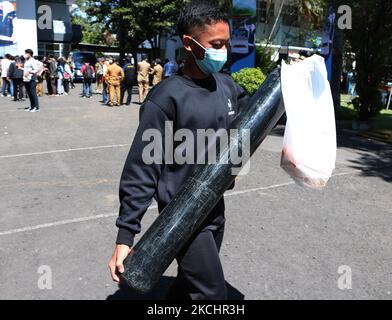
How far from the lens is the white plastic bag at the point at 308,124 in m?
1.82

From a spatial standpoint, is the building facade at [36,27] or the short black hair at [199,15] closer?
the short black hair at [199,15]

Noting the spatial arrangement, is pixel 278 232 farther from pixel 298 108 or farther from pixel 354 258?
pixel 298 108

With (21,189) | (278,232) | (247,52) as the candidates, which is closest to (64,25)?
(247,52)

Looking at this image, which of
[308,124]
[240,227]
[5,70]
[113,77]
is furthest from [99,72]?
[308,124]

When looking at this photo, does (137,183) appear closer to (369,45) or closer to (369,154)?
(369,154)

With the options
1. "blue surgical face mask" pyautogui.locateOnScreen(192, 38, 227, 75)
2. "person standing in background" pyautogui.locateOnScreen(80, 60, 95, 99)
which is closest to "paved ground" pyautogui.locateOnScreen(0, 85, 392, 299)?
"blue surgical face mask" pyautogui.locateOnScreen(192, 38, 227, 75)

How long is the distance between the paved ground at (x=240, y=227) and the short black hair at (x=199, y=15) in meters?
2.05

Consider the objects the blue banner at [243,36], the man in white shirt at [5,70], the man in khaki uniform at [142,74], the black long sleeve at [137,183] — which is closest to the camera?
the black long sleeve at [137,183]

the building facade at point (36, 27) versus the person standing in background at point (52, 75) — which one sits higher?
the building facade at point (36, 27)

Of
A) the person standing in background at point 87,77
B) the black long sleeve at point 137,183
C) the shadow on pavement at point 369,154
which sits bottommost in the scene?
the shadow on pavement at point 369,154

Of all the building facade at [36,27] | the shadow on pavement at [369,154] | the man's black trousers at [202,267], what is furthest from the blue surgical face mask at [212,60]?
the building facade at [36,27]

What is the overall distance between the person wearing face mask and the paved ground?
4.11 feet

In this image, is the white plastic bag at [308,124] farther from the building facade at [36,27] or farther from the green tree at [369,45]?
the building facade at [36,27]

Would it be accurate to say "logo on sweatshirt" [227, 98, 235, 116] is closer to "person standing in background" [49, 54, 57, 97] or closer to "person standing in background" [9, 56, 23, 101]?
"person standing in background" [9, 56, 23, 101]
